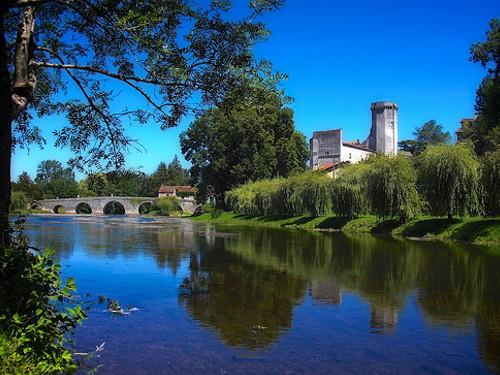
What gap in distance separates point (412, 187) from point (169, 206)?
68600 mm

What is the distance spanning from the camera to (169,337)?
8438mm

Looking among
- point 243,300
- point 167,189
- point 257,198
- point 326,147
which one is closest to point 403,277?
point 243,300

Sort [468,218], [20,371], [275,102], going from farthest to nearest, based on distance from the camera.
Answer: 1. [468,218]
2. [275,102]
3. [20,371]

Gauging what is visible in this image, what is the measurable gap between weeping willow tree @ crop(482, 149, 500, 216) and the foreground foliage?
91.2 ft

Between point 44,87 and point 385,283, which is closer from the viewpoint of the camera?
point 44,87

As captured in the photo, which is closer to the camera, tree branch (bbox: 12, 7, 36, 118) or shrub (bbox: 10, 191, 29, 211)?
tree branch (bbox: 12, 7, 36, 118)

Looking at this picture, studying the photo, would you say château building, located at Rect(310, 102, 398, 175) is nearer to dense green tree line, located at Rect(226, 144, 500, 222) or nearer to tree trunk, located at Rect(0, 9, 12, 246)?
dense green tree line, located at Rect(226, 144, 500, 222)

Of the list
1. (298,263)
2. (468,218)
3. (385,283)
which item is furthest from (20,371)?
(468,218)

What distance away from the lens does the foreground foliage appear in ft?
15.6

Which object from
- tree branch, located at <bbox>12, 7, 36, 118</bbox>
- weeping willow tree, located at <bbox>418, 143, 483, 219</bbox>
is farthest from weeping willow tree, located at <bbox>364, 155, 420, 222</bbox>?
tree branch, located at <bbox>12, 7, 36, 118</bbox>

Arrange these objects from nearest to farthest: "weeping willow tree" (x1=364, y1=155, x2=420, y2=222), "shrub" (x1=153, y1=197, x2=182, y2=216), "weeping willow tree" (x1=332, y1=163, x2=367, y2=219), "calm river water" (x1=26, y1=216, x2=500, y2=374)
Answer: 1. "calm river water" (x1=26, y1=216, x2=500, y2=374)
2. "weeping willow tree" (x1=364, y1=155, x2=420, y2=222)
3. "weeping willow tree" (x1=332, y1=163, x2=367, y2=219)
4. "shrub" (x1=153, y1=197, x2=182, y2=216)

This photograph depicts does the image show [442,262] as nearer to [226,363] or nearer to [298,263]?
[298,263]

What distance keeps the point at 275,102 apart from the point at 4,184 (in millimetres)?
4208

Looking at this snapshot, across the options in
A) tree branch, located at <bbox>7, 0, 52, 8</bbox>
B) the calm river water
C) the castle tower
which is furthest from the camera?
the castle tower
